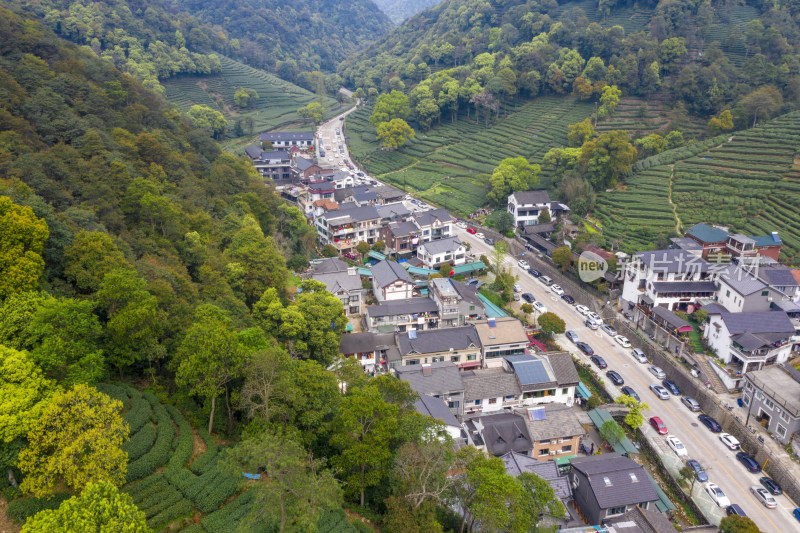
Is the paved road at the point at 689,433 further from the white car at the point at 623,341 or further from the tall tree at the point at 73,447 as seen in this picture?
the tall tree at the point at 73,447

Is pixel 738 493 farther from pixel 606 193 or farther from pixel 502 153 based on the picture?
pixel 502 153

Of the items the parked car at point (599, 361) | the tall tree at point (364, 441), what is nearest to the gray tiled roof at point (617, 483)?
the tall tree at point (364, 441)

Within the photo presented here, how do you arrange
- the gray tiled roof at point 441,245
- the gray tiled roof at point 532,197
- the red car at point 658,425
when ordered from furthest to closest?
the gray tiled roof at point 532,197
the gray tiled roof at point 441,245
the red car at point 658,425

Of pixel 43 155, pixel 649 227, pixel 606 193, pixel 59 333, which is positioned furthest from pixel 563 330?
pixel 43 155

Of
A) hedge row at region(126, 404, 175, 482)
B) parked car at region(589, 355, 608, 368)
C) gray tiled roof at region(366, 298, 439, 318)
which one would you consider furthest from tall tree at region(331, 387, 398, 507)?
parked car at region(589, 355, 608, 368)

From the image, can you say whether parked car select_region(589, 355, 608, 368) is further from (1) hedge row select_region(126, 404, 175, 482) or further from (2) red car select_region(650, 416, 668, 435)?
(1) hedge row select_region(126, 404, 175, 482)
